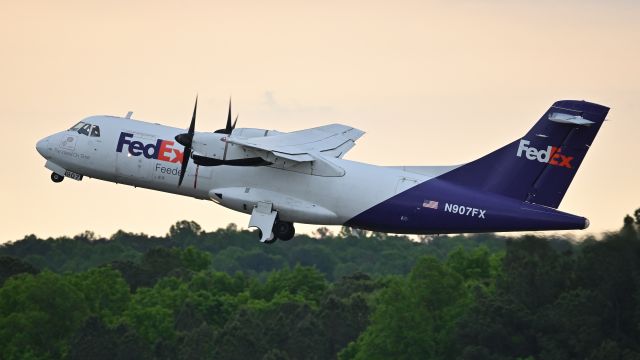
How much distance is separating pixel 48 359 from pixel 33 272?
23.2 m

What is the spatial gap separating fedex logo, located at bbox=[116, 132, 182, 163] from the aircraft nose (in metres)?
4.13

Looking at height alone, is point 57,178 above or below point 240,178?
below

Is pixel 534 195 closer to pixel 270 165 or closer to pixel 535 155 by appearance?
pixel 535 155

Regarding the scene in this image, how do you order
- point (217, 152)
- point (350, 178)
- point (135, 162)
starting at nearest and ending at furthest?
point (217, 152) < point (350, 178) < point (135, 162)

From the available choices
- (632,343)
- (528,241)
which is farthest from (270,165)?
(632,343)

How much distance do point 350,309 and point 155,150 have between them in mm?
60975

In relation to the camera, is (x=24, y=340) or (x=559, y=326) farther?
(x=24, y=340)

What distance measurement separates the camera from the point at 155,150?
65.1m

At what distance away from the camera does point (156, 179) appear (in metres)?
65.4

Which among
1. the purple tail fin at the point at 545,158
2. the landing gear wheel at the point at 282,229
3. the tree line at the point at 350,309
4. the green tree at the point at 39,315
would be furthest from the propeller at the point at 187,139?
the green tree at the point at 39,315

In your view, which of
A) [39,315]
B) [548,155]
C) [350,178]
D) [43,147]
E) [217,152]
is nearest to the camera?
[548,155]

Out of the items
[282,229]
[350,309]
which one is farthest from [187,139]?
[350,309]

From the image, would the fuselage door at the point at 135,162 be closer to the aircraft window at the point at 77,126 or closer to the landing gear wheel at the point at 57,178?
the aircraft window at the point at 77,126

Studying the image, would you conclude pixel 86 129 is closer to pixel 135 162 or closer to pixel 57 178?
pixel 57 178
